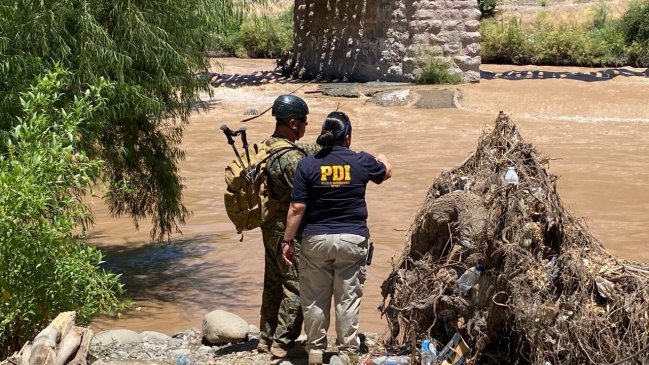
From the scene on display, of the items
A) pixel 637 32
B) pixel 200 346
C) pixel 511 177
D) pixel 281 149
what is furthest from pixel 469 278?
pixel 637 32

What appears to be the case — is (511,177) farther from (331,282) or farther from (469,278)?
(331,282)

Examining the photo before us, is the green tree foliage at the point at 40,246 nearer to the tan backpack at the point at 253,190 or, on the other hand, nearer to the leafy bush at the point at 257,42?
the tan backpack at the point at 253,190

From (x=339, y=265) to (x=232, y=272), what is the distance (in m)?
4.87

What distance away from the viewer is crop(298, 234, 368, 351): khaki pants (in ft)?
17.3

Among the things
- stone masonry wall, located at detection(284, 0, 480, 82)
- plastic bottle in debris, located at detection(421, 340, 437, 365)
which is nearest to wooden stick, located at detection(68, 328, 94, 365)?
plastic bottle in debris, located at detection(421, 340, 437, 365)

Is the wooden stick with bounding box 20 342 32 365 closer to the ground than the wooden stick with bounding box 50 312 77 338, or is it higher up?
closer to the ground

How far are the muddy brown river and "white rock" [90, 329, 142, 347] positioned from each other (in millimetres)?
1369

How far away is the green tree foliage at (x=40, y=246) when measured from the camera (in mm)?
5184

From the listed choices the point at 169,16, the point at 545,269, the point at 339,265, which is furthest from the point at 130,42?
the point at 545,269

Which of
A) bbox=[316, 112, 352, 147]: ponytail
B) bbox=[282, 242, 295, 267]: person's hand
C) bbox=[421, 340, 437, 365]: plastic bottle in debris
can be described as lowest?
bbox=[421, 340, 437, 365]: plastic bottle in debris

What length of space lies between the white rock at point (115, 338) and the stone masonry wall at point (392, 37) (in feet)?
52.2

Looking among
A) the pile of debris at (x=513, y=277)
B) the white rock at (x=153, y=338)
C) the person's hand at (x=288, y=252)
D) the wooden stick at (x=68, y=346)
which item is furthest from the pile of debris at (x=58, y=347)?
the white rock at (x=153, y=338)

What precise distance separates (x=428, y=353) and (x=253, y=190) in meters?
1.45

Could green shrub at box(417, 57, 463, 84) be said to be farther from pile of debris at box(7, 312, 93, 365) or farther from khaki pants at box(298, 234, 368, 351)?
pile of debris at box(7, 312, 93, 365)
